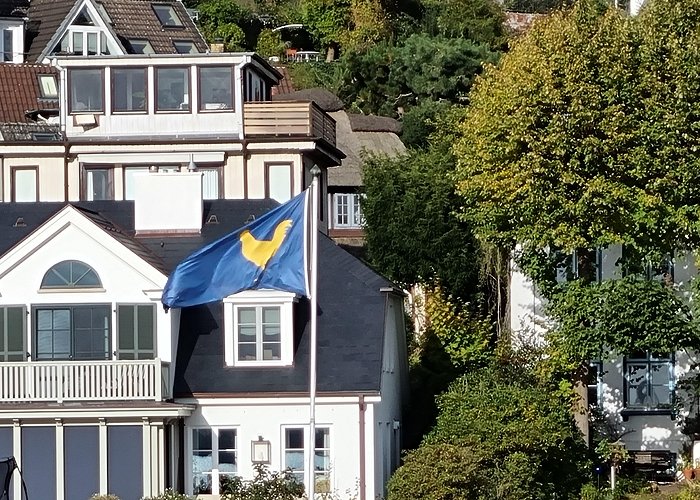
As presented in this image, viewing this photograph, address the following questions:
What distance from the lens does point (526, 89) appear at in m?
41.9

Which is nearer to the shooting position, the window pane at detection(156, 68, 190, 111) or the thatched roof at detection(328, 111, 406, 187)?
the window pane at detection(156, 68, 190, 111)

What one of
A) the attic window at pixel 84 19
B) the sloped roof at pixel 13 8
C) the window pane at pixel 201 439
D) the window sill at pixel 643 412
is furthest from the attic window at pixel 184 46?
the window pane at pixel 201 439

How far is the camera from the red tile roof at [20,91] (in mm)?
64375

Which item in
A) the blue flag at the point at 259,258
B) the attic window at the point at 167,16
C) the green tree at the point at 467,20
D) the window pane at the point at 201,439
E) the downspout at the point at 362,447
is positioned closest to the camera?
the blue flag at the point at 259,258

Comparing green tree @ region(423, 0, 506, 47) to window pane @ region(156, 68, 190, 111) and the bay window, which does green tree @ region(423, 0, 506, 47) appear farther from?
the bay window

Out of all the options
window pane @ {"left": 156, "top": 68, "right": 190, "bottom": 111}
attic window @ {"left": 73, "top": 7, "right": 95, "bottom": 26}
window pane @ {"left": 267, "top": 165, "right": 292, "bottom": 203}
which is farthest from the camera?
attic window @ {"left": 73, "top": 7, "right": 95, "bottom": 26}

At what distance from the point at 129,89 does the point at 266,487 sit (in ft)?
68.2

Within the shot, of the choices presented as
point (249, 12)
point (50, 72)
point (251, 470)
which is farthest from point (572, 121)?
point (249, 12)

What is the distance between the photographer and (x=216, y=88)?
52656 mm

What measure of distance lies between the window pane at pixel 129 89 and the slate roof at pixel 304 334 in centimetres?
1253

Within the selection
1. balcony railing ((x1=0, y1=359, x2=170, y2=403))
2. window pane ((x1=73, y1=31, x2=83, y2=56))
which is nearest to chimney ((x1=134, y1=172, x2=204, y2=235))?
balcony railing ((x1=0, y1=359, x2=170, y2=403))

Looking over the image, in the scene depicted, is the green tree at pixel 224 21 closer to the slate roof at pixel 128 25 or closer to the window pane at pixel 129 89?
the slate roof at pixel 128 25

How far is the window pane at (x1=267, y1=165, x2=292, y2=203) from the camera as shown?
5131 cm

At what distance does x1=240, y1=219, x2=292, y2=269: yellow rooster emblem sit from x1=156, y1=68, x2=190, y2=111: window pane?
71.1 ft
